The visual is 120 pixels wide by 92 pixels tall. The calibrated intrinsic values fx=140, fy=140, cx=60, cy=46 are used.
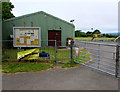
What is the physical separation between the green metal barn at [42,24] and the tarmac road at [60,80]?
1011cm

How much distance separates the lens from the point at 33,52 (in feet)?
28.6

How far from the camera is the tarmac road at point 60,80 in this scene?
4.89 meters

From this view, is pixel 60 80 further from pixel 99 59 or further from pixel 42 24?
pixel 42 24

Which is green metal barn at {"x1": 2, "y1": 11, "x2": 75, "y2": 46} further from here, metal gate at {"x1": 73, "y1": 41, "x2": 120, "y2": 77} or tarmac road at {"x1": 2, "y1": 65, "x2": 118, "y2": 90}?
tarmac road at {"x1": 2, "y1": 65, "x2": 118, "y2": 90}

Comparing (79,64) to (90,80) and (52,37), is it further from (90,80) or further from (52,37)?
(52,37)

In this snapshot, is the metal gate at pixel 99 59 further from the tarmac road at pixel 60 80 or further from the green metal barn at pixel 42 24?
the green metal barn at pixel 42 24

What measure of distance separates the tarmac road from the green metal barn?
1011cm

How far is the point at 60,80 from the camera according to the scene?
18.4 ft

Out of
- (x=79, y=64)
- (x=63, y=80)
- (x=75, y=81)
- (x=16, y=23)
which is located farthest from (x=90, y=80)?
(x=16, y=23)

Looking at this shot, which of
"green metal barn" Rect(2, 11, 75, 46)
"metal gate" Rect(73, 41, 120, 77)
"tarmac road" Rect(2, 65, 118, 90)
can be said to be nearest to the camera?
"tarmac road" Rect(2, 65, 118, 90)

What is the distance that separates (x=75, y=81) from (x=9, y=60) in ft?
17.3

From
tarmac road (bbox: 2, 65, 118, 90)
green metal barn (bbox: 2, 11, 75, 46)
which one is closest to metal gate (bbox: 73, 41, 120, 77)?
tarmac road (bbox: 2, 65, 118, 90)

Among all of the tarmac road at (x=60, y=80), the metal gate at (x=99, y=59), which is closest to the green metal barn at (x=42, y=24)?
the metal gate at (x=99, y=59)

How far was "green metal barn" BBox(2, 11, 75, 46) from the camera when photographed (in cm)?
1627
